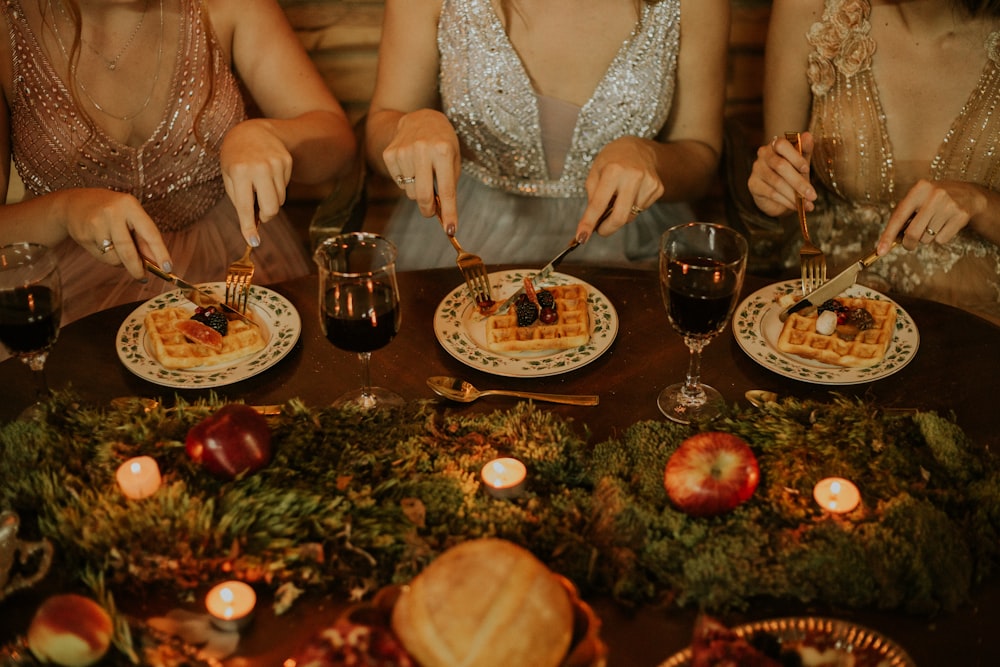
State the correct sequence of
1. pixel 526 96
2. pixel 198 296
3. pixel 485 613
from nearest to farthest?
pixel 485 613 → pixel 198 296 → pixel 526 96

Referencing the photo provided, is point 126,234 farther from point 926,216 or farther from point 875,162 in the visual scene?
point 875,162

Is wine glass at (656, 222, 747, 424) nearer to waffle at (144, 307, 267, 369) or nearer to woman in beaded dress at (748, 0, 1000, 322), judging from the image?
woman in beaded dress at (748, 0, 1000, 322)

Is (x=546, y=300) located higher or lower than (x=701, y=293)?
lower

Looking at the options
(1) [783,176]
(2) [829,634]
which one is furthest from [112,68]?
(2) [829,634]

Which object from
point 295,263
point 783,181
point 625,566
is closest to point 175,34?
point 295,263

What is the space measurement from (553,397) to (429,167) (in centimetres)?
62

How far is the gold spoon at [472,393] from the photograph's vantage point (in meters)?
1.37

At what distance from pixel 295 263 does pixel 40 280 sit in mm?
1112

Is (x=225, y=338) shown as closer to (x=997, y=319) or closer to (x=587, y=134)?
(x=587, y=134)

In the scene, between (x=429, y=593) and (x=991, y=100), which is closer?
(x=429, y=593)

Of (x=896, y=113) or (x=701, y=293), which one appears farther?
(x=896, y=113)

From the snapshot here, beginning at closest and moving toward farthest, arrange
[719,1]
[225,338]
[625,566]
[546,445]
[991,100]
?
[625,566], [546,445], [225,338], [991,100], [719,1]

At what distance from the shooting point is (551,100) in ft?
7.61

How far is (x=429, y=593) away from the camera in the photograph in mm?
845
